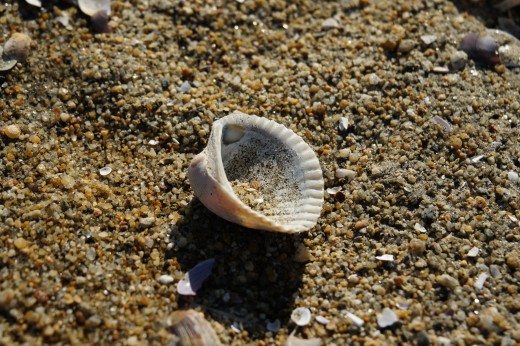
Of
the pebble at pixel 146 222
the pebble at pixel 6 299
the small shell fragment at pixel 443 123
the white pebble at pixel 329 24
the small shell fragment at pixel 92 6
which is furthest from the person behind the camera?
the white pebble at pixel 329 24

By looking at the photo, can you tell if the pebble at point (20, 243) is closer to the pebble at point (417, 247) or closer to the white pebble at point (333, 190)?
the white pebble at point (333, 190)

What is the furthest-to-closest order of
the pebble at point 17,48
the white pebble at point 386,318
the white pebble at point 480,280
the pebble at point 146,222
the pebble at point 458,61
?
the pebble at point 458,61, the pebble at point 17,48, the pebble at point 146,222, the white pebble at point 480,280, the white pebble at point 386,318

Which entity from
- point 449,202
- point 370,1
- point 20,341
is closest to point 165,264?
point 20,341

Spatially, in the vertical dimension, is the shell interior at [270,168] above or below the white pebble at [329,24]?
below

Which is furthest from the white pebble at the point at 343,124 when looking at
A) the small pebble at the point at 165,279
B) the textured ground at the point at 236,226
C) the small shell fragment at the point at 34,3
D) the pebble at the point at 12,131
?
the small shell fragment at the point at 34,3

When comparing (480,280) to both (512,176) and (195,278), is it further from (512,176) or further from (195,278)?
(195,278)

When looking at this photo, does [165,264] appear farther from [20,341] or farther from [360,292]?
[360,292]

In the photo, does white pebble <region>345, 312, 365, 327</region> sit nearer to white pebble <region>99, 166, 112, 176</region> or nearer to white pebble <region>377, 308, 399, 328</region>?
white pebble <region>377, 308, 399, 328</region>
